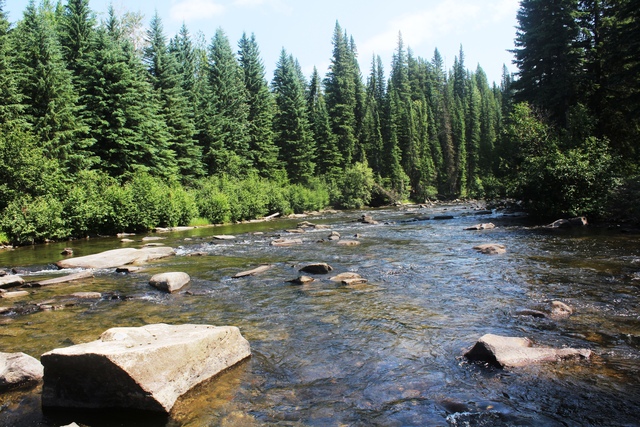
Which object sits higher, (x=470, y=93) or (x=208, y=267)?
(x=470, y=93)

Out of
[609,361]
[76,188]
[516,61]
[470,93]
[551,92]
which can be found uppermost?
[470,93]

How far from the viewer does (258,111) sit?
63.0m

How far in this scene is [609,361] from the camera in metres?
5.65

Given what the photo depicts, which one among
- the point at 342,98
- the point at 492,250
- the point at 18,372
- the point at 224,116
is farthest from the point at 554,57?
the point at 342,98

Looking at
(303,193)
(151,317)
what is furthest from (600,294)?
(303,193)

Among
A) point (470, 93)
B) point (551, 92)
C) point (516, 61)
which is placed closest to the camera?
point (551, 92)

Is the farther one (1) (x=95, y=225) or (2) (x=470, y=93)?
(2) (x=470, y=93)

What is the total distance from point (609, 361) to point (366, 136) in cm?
7444

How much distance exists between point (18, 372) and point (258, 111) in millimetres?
60476

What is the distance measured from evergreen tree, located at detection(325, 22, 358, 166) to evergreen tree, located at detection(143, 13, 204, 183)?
30329mm

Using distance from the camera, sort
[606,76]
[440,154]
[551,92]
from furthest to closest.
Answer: [440,154] < [551,92] < [606,76]

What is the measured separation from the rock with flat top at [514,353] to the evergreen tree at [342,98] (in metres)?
66.5

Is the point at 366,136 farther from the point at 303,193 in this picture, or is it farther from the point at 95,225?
the point at 95,225

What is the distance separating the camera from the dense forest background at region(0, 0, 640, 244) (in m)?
23.5
